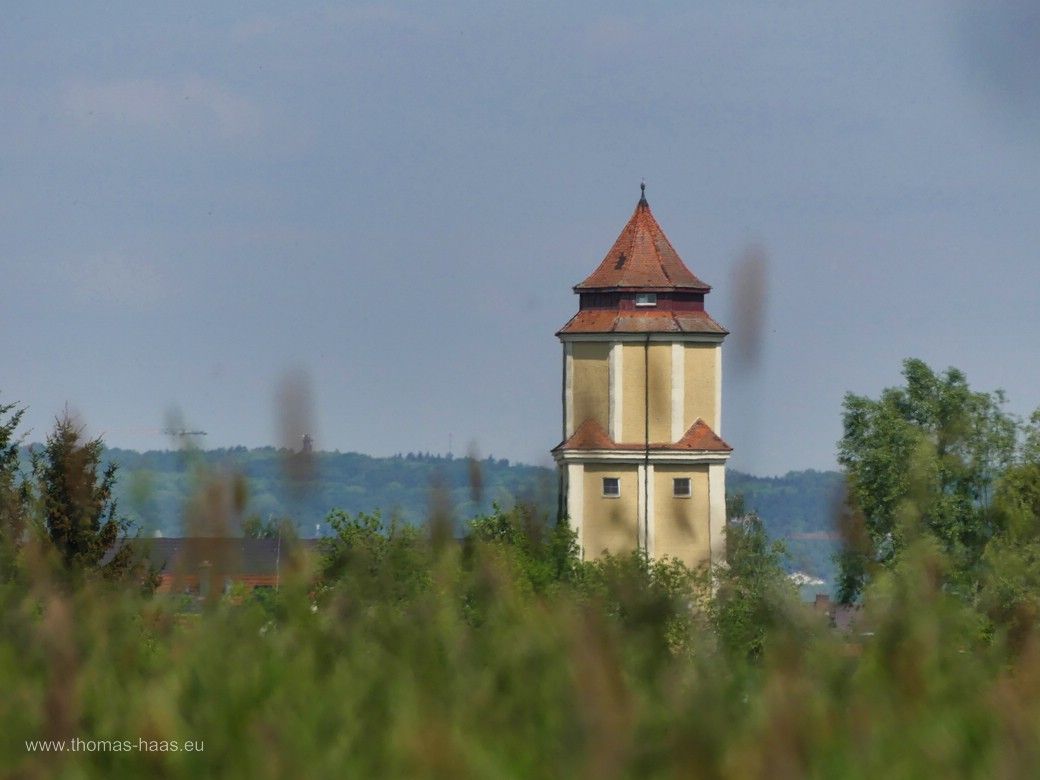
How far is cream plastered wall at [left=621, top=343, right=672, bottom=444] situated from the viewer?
91250 mm

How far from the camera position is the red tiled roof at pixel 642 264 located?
96062 millimetres

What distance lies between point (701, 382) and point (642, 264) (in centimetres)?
781

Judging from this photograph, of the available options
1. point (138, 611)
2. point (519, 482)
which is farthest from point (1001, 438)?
point (138, 611)

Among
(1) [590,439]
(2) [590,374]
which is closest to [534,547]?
(2) [590,374]

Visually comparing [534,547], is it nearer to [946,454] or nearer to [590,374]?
[946,454]

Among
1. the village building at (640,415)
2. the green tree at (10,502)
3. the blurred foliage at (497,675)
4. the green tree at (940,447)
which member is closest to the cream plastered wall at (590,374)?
the village building at (640,415)

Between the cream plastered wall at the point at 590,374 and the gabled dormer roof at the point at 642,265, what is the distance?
14.7 ft

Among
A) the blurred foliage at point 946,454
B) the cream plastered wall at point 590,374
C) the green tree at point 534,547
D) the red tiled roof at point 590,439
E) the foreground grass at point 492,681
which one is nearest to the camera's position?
the foreground grass at point 492,681

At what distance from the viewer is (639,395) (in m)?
92.9

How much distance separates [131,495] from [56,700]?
1.88 metres

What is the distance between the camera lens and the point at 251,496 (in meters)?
7.95

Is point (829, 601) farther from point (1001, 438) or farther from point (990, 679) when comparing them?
point (1001, 438)

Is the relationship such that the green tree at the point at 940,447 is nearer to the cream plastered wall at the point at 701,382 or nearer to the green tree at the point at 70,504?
the cream plastered wall at the point at 701,382

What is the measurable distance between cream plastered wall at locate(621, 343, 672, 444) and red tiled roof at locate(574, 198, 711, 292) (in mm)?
4528
